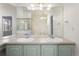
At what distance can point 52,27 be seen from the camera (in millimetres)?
2328

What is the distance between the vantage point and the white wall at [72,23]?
1.88m

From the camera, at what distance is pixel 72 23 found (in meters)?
2.01

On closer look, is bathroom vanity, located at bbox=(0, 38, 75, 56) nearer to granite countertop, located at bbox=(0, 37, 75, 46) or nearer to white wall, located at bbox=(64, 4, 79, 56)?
granite countertop, located at bbox=(0, 37, 75, 46)

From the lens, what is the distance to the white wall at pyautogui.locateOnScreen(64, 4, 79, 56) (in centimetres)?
188

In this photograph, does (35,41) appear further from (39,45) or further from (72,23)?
(72,23)

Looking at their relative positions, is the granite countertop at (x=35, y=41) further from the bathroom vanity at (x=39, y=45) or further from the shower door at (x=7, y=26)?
the shower door at (x=7, y=26)

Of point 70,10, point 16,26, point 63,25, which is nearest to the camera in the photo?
point 70,10

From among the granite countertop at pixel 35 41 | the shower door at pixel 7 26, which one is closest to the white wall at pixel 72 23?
the granite countertop at pixel 35 41

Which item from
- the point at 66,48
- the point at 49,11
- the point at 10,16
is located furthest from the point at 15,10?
the point at 66,48

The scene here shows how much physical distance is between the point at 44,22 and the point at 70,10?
67 cm

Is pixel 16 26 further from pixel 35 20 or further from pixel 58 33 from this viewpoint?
pixel 58 33

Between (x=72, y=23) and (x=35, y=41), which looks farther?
(x=35, y=41)

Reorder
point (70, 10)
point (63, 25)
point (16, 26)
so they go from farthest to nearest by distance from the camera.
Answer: point (16, 26), point (63, 25), point (70, 10)

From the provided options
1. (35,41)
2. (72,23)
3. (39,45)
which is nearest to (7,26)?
(35,41)
